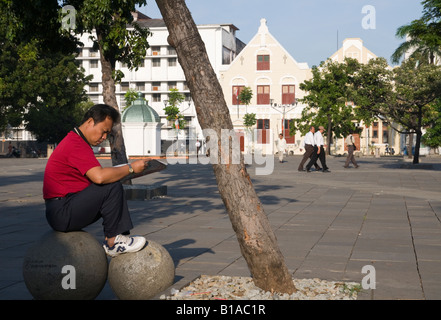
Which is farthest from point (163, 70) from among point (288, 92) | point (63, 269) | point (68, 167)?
point (63, 269)

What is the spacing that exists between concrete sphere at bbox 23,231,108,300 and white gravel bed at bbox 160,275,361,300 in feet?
1.99

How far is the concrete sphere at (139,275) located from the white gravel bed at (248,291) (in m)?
0.23

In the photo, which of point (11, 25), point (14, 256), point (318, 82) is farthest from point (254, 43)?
point (14, 256)

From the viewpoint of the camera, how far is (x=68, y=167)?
498 centimetres

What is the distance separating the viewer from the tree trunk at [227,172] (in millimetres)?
4793

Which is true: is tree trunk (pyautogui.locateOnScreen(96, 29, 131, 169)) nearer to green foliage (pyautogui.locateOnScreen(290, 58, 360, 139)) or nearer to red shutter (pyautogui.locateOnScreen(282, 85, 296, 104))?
green foliage (pyautogui.locateOnScreen(290, 58, 360, 139))

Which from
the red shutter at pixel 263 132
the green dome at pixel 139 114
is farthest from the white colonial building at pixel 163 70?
the green dome at pixel 139 114

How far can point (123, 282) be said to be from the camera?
493cm

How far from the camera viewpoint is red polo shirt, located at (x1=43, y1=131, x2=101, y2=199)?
494 cm

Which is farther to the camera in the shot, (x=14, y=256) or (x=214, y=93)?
(x=14, y=256)

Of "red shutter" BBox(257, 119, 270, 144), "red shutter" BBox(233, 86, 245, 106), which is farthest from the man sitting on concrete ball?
"red shutter" BBox(233, 86, 245, 106)
